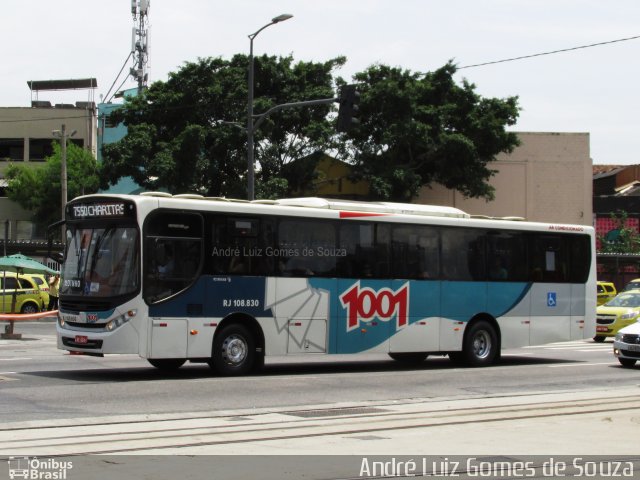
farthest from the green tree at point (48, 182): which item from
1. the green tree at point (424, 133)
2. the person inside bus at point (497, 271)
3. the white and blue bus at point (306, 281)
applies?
the person inside bus at point (497, 271)

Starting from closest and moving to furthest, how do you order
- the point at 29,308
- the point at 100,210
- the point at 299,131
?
the point at 100,210 → the point at 29,308 → the point at 299,131

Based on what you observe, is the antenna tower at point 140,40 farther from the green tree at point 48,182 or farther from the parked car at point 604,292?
the parked car at point 604,292

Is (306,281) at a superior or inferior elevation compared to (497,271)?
inferior

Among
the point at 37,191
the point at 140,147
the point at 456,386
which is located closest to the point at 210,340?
the point at 456,386

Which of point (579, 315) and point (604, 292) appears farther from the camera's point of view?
point (604, 292)

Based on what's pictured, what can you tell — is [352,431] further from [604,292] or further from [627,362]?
[604,292]

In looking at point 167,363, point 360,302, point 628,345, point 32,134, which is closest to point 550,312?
point 628,345

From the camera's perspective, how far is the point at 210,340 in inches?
683

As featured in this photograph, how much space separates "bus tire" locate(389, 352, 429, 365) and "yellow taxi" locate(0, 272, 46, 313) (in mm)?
19354

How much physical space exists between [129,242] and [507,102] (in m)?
40.6

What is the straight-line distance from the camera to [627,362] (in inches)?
867

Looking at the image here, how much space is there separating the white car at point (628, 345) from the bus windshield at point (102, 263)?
11169 millimetres

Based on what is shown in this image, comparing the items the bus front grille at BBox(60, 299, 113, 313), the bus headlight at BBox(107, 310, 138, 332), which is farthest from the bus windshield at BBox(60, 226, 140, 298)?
the bus headlight at BBox(107, 310, 138, 332)

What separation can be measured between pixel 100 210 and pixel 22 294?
895 inches
